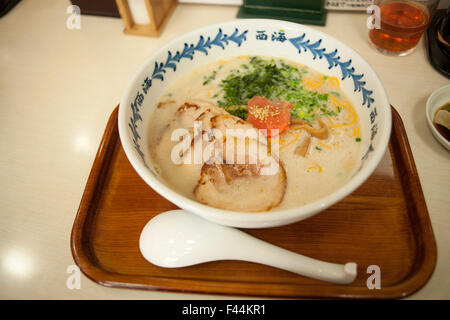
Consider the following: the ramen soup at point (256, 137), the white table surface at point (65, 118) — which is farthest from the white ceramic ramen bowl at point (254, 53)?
the white table surface at point (65, 118)

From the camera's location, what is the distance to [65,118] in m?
1.41

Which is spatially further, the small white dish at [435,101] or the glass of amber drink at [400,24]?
the glass of amber drink at [400,24]

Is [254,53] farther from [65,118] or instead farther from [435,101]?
[65,118]

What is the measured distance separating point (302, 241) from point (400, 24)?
1.16 meters

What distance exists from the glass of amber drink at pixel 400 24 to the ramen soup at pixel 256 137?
0.49 m

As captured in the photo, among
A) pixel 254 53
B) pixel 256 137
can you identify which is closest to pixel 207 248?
pixel 256 137

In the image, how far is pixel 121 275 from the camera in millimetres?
872

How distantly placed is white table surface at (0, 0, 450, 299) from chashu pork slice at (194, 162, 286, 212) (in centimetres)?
28

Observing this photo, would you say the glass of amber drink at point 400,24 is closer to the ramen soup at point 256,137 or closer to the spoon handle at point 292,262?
the ramen soup at point 256,137

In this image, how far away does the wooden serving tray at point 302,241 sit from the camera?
2.73ft

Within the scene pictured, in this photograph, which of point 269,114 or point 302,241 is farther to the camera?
point 269,114

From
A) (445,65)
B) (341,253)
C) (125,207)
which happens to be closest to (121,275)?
(125,207)

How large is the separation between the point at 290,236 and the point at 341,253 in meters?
0.15

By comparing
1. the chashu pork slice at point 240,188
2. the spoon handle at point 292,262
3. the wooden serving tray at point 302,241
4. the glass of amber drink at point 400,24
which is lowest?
the wooden serving tray at point 302,241
